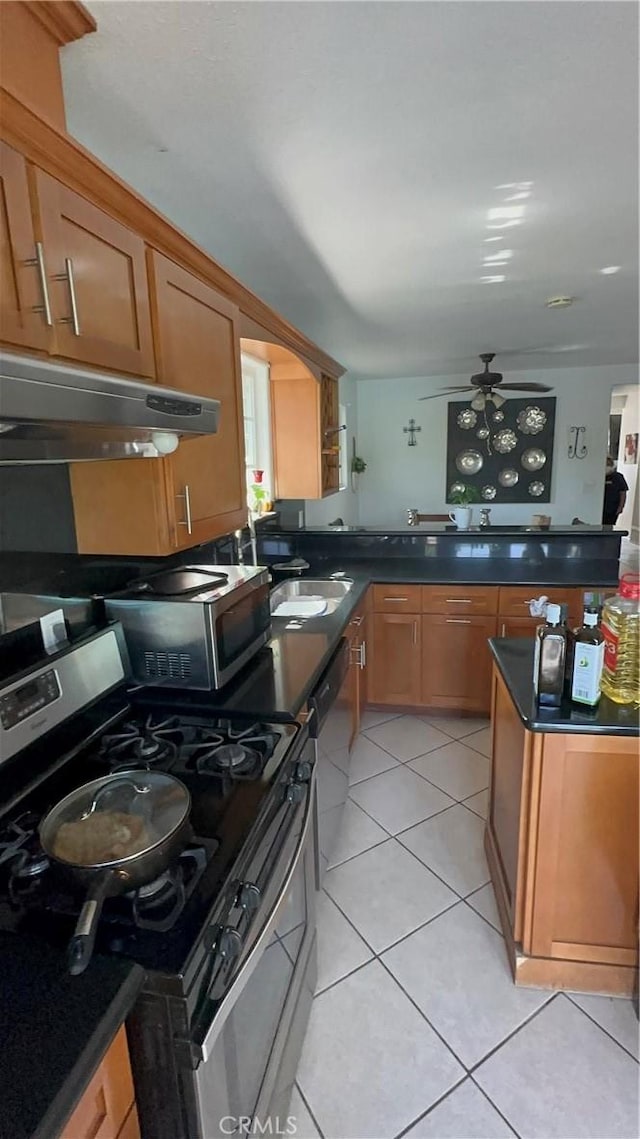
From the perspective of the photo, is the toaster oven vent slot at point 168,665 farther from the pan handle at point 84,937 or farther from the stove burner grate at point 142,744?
the pan handle at point 84,937

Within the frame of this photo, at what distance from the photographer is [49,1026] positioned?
2.18ft

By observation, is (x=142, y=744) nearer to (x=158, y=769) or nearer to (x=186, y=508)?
(x=158, y=769)

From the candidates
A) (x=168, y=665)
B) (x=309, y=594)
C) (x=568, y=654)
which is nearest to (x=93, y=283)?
(x=168, y=665)

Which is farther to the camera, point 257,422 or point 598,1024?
point 257,422

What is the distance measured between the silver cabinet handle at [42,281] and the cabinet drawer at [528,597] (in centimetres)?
259

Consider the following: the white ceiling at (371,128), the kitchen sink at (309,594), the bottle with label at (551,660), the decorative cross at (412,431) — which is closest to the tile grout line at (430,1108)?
the bottle with label at (551,660)

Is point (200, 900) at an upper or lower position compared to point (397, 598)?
upper

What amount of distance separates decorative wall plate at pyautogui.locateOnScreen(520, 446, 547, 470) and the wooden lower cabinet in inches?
199

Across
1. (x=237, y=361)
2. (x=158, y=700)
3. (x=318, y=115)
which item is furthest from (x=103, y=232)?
(x=158, y=700)

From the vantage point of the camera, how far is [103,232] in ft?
3.96

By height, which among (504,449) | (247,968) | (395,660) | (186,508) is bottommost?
(395,660)

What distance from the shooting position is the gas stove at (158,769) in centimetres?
82

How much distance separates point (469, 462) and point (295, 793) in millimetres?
5618

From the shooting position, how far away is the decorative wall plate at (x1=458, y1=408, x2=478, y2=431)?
618 cm
